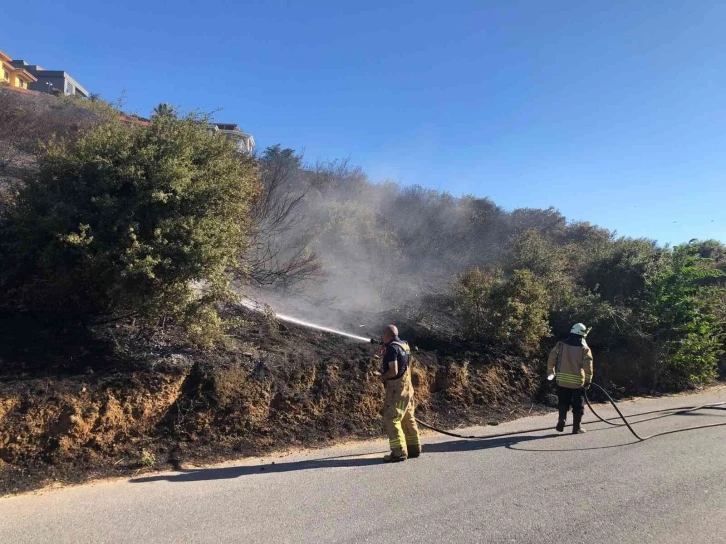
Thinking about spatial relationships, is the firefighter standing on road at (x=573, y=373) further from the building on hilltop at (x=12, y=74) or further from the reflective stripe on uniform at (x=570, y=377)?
the building on hilltop at (x=12, y=74)

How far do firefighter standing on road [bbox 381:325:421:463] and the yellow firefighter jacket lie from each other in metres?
2.81

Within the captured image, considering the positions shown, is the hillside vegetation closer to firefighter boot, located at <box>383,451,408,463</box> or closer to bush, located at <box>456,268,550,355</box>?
bush, located at <box>456,268,550,355</box>

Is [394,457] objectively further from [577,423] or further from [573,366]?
[573,366]

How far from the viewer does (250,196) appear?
7.59m

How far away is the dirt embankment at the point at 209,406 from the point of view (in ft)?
16.1

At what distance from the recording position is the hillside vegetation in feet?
17.7

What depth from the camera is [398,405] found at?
583 centimetres

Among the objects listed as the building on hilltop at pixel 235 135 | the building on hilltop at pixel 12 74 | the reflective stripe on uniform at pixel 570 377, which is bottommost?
the reflective stripe on uniform at pixel 570 377

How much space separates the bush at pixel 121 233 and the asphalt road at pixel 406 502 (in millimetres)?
2233

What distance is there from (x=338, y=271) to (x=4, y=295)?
8641mm

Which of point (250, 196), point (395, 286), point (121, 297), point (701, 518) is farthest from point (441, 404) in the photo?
point (395, 286)

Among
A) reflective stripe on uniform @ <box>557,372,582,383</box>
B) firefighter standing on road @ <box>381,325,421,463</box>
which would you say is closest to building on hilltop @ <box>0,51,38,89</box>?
firefighter standing on road @ <box>381,325,421,463</box>

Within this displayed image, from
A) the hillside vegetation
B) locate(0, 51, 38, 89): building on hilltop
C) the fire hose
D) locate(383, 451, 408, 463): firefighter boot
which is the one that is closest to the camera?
the hillside vegetation

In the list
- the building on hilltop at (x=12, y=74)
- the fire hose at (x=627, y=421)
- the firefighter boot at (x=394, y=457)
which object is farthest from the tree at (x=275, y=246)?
the building on hilltop at (x=12, y=74)
